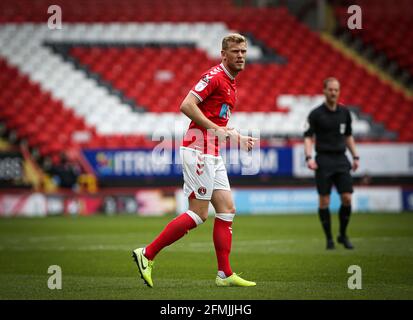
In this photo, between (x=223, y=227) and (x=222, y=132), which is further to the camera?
(x=223, y=227)

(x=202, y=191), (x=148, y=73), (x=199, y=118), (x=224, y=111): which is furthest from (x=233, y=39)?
(x=148, y=73)

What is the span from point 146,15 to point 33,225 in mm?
14376

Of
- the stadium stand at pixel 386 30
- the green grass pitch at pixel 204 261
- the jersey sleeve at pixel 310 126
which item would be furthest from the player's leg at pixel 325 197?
the stadium stand at pixel 386 30

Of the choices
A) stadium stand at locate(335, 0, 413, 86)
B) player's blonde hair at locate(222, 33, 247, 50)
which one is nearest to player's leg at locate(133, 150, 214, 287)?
player's blonde hair at locate(222, 33, 247, 50)

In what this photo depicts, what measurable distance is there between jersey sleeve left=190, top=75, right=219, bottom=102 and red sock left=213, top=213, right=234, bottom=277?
1181mm

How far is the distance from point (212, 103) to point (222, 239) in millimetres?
1321

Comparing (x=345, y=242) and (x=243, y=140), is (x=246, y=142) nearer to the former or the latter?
(x=243, y=140)

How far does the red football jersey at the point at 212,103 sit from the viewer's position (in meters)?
8.26

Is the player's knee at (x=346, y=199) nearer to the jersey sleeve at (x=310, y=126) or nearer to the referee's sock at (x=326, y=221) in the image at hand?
the referee's sock at (x=326, y=221)

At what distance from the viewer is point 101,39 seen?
29.9 metres

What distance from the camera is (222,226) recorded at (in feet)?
27.8

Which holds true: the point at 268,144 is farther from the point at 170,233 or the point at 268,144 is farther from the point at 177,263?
the point at 170,233

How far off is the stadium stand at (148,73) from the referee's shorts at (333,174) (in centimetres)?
1185

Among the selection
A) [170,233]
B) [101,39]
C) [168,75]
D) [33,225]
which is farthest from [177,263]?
[101,39]
